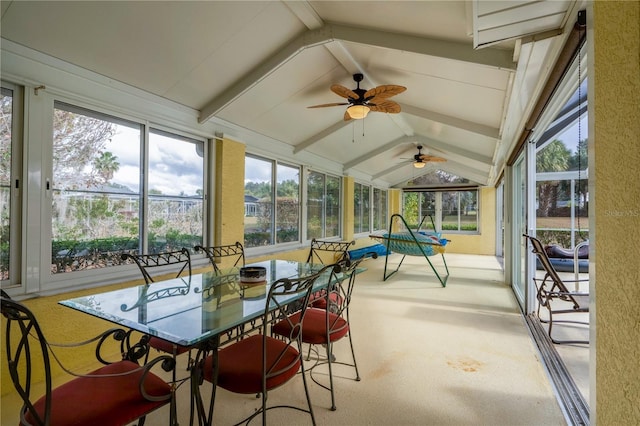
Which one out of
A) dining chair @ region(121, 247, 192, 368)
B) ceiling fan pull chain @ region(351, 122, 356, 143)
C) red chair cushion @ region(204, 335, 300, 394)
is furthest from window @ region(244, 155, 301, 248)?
red chair cushion @ region(204, 335, 300, 394)

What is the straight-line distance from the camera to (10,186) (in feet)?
6.56

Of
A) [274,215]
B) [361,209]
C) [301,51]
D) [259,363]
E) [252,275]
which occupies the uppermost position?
[301,51]

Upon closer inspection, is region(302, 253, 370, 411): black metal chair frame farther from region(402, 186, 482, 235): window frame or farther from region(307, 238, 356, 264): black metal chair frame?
region(402, 186, 482, 235): window frame

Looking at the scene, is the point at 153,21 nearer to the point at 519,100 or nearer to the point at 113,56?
the point at 113,56

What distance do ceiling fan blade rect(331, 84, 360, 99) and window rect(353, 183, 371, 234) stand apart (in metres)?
4.43

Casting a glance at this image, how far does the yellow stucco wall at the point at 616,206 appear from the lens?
83 cm

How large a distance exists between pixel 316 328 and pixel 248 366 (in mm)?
575

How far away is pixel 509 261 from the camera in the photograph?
4793 mm

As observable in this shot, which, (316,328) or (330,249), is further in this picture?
(330,249)

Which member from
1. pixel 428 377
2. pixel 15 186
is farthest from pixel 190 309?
pixel 428 377

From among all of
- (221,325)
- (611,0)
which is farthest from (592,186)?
(221,325)

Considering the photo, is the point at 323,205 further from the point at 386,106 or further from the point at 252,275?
the point at 252,275

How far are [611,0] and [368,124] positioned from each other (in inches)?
163

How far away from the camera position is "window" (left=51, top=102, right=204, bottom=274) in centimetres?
228
